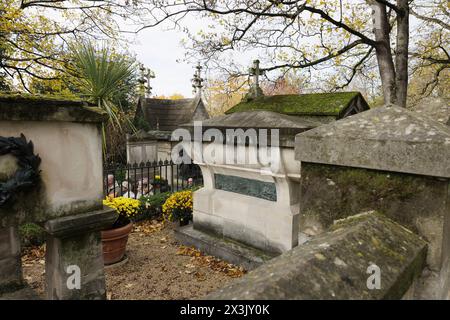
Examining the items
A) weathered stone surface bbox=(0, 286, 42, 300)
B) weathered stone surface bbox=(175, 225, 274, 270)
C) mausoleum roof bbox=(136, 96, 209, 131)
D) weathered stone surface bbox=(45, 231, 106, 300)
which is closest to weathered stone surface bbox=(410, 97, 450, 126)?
weathered stone surface bbox=(175, 225, 274, 270)

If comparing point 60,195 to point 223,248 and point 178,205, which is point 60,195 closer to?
point 223,248

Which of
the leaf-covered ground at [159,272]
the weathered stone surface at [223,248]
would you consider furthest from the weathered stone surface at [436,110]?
the leaf-covered ground at [159,272]

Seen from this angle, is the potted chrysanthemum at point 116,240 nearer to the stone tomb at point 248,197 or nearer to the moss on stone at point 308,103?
the stone tomb at point 248,197

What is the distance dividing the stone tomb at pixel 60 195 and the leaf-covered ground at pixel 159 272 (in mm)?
1260

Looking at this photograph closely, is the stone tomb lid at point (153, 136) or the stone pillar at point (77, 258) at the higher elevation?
the stone tomb lid at point (153, 136)

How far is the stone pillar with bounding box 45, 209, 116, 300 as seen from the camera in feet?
9.45

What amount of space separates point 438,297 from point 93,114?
9.86 feet

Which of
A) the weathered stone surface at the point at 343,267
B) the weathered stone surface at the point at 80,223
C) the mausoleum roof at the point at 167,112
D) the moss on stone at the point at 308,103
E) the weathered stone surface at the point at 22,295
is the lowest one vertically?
the weathered stone surface at the point at 22,295

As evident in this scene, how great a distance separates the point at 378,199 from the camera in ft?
5.88

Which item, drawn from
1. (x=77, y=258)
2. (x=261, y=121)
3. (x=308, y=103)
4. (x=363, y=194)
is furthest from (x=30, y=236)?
(x=308, y=103)

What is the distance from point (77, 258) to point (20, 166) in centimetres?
113

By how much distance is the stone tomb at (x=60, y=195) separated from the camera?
7.98 feet
